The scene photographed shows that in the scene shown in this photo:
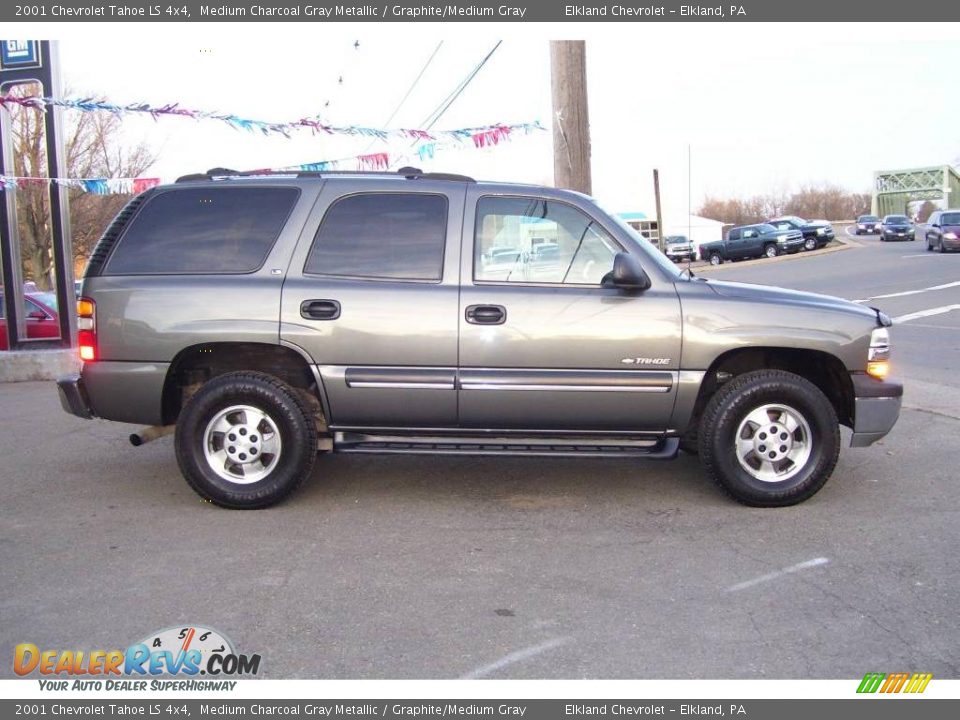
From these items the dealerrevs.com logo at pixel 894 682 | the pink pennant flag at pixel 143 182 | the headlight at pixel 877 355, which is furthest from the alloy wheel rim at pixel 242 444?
the pink pennant flag at pixel 143 182

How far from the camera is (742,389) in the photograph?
5117 millimetres

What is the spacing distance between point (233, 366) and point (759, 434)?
330 centimetres

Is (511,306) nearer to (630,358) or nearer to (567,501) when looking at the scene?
(630,358)

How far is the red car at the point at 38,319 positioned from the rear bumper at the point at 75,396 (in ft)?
23.3

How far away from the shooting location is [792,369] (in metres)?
5.54

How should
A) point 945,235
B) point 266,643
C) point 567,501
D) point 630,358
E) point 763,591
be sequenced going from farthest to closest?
point 945,235
point 567,501
point 630,358
point 763,591
point 266,643

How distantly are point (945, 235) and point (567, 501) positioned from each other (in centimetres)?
3139

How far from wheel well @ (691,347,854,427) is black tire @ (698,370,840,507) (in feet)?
0.52

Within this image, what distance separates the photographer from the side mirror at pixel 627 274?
4.96m

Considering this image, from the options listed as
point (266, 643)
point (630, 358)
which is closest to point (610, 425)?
point (630, 358)

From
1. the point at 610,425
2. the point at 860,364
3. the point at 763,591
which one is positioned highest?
the point at 860,364

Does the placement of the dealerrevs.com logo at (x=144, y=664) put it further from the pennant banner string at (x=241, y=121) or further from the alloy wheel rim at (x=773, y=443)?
the pennant banner string at (x=241, y=121)

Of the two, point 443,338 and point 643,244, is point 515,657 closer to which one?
point 443,338

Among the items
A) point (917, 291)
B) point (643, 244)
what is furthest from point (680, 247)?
point (643, 244)
